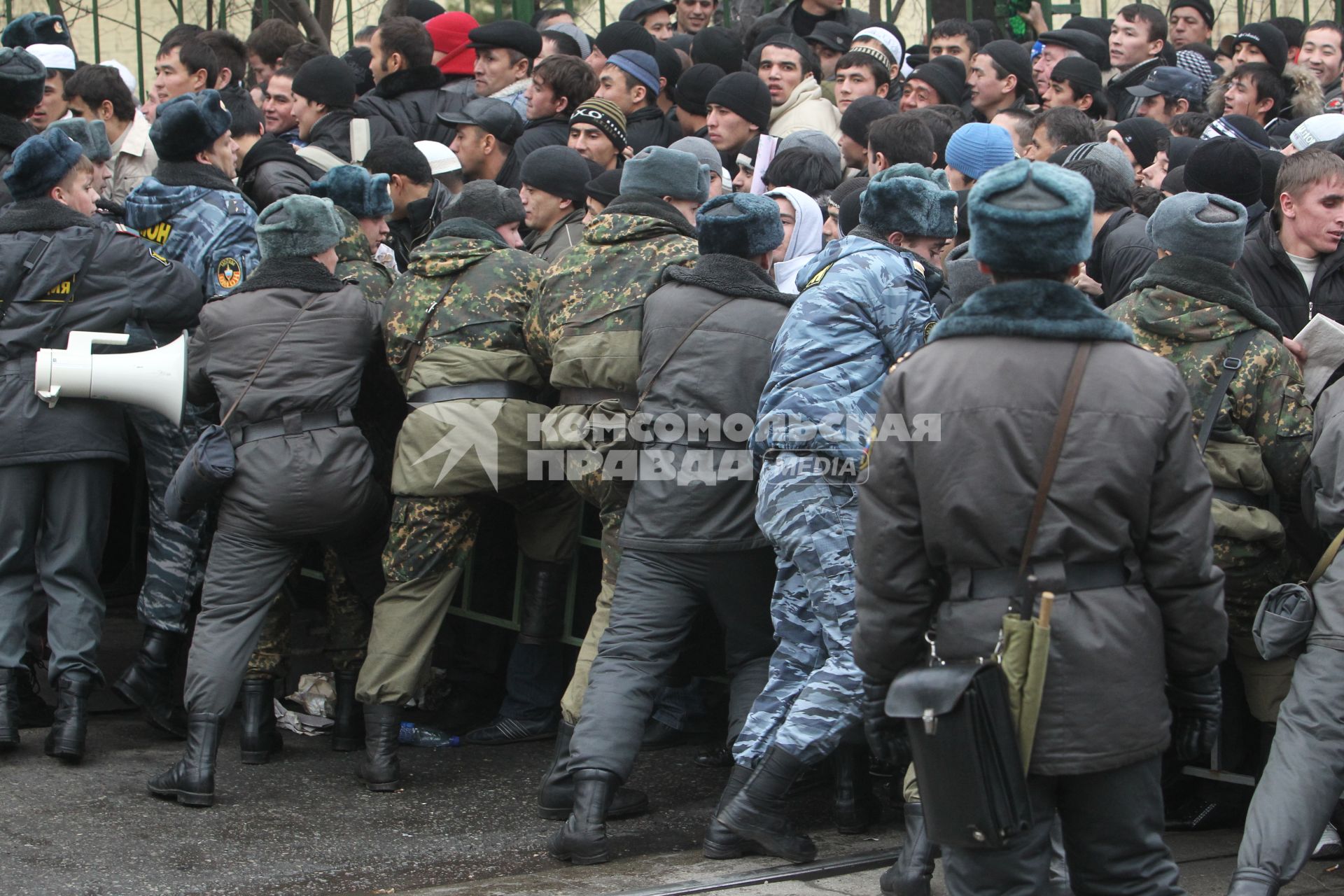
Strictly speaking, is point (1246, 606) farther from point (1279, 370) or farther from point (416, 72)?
point (416, 72)

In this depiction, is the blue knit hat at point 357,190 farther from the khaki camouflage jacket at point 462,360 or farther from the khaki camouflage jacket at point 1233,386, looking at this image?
the khaki camouflage jacket at point 1233,386

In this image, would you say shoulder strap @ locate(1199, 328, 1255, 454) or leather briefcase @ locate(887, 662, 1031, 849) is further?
shoulder strap @ locate(1199, 328, 1255, 454)

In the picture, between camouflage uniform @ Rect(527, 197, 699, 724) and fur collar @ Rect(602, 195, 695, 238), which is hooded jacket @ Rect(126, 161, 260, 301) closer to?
camouflage uniform @ Rect(527, 197, 699, 724)

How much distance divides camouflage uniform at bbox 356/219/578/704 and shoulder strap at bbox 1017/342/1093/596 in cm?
268

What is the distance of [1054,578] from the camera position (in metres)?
3.24

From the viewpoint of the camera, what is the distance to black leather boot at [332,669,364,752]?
240 inches

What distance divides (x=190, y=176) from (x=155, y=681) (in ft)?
6.63

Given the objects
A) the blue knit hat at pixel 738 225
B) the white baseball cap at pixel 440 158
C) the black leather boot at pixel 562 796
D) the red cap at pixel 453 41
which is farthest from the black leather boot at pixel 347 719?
the red cap at pixel 453 41

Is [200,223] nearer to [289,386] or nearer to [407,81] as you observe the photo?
[289,386]

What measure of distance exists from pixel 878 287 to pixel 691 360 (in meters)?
0.65

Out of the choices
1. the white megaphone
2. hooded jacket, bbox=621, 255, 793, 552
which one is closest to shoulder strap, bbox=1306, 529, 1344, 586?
hooded jacket, bbox=621, 255, 793, 552

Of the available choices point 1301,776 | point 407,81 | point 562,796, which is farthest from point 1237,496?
point 407,81

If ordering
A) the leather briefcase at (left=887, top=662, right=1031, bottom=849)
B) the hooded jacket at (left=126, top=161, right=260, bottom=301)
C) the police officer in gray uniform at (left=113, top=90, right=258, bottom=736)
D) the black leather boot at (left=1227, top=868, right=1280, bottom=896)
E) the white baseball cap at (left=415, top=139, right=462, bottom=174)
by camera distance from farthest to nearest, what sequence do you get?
the white baseball cap at (left=415, top=139, right=462, bottom=174), the hooded jacket at (left=126, top=161, right=260, bottom=301), the police officer in gray uniform at (left=113, top=90, right=258, bottom=736), the black leather boot at (left=1227, top=868, right=1280, bottom=896), the leather briefcase at (left=887, top=662, right=1031, bottom=849)

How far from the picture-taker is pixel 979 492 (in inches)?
128
